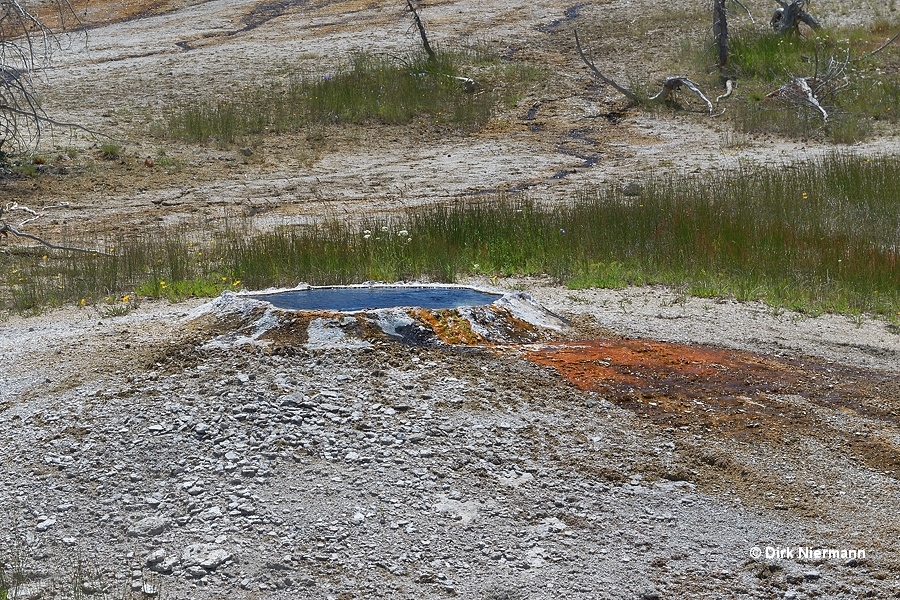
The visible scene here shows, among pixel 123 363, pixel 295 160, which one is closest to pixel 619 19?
pixel 295 160

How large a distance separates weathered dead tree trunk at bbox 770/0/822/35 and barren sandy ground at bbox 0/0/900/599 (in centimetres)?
1427

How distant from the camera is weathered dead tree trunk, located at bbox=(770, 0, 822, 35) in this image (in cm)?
2047

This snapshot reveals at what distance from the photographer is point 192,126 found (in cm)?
1591

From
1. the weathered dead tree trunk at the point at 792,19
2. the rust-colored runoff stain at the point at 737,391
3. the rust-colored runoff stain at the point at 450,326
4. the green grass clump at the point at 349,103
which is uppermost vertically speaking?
the weathered dead tree trunk at the point at 792,19

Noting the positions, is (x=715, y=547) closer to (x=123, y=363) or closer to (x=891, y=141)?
(x=123, y=363)

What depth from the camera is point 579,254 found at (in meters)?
9.51

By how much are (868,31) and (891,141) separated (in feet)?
24.2

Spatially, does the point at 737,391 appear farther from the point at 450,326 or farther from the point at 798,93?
the point at 798,93

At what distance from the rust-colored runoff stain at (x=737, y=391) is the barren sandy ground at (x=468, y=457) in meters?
0.02

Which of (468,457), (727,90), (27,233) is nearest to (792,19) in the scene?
(727,90)

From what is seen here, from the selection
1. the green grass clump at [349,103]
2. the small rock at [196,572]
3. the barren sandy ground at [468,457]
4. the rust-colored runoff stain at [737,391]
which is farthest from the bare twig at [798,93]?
the small rock at [196,572]

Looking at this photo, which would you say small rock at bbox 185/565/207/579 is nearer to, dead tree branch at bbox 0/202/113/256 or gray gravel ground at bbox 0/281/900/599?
gray gravel ground at bbox 0/281/900/599

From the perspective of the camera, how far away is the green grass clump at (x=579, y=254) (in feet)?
28.5

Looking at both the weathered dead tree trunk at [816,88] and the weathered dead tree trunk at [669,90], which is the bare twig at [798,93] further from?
the weathered dead tree trunk at [669,90]
